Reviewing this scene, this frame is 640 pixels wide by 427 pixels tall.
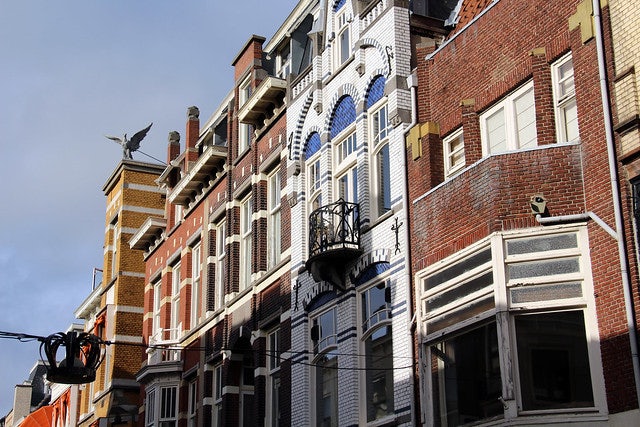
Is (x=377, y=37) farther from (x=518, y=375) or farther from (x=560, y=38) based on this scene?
(x=518, y=375)

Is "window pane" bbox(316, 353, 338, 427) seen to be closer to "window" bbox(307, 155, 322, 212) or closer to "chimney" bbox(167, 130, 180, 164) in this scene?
"window" bbox(307, 155, 322, 212)

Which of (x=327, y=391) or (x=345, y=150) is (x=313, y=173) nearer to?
(x=345, y=150)

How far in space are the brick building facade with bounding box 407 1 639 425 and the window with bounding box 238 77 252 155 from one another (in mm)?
12759

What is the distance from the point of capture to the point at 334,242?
81.9 ft

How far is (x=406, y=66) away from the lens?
81.7 feet

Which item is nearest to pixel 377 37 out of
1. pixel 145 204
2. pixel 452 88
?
pixel 452 88

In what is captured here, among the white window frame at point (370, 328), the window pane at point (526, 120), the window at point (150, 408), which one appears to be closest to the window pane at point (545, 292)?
the window pane at point (526, 120)

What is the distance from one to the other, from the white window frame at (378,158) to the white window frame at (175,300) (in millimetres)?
14415

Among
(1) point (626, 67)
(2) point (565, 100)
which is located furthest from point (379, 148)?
(1) point (626, 67)

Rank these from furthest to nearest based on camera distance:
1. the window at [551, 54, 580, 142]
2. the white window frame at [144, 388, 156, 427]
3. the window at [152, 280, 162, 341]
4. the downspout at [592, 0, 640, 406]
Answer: the window at [152, 280, 162, 341], the white window frame at [144, 388, 156, 427], the window at [551, 54, 580, 142], the downspout at [592, 0, 640, 406]

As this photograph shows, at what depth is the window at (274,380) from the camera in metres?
29.3

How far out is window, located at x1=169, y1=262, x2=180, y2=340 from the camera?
38.0 m

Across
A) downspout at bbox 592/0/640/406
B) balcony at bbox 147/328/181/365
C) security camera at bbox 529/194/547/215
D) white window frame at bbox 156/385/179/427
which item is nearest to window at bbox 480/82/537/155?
security camera at bbox 529/194/547/215

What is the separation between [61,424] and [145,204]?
11.2m
